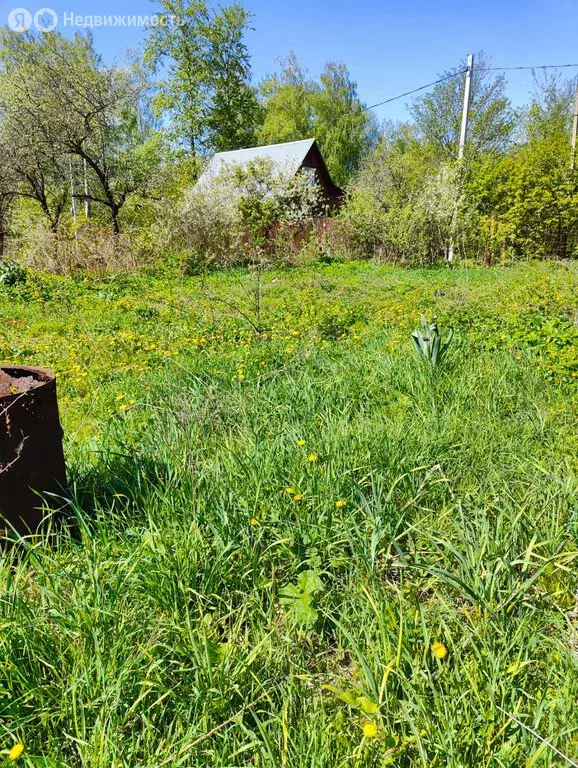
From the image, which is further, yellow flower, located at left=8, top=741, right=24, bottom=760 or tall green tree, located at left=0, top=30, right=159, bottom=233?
tall green tree, located at left=0, top=30, right=159, bottom=233

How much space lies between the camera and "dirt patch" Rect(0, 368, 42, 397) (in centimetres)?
220

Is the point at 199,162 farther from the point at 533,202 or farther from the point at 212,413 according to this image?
the point at 212,413

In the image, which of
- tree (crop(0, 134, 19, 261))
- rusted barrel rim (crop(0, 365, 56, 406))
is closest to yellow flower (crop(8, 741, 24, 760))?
rusted barrel rim (crop(0, 365, 56, 406))

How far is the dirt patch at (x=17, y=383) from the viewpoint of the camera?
7.20 feet

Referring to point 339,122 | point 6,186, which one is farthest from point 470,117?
point 6,186

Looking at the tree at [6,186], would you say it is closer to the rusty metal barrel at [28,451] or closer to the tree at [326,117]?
the rusty metal barrel at [28,451]

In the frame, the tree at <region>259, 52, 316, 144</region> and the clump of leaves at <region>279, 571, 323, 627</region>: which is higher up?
the tree at <region>259, 52, 316, 144</region>

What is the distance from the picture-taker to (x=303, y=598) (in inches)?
74.7

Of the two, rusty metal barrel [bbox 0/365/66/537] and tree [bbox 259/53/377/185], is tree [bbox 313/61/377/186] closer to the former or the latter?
tree [bbox 259/53/377/185]

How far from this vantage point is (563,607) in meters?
1.93

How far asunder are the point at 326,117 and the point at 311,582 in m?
47.2

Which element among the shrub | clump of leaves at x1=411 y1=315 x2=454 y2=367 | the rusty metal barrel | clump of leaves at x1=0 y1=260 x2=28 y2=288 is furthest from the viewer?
the shrub

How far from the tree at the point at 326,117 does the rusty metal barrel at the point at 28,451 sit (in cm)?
4306

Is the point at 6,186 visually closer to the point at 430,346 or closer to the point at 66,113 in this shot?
the point at 66,113
